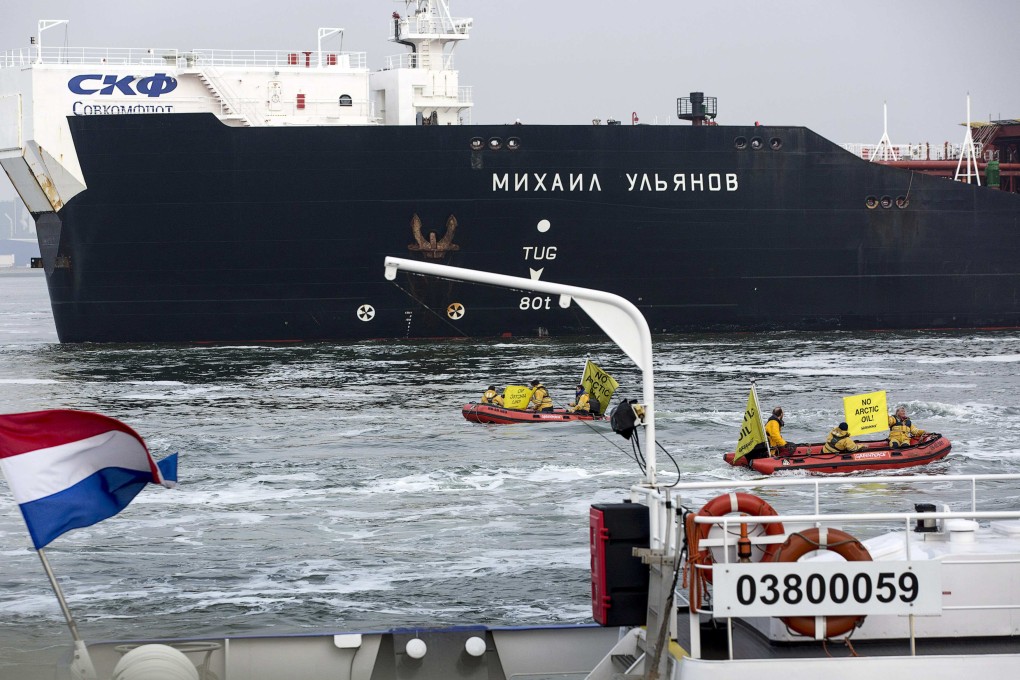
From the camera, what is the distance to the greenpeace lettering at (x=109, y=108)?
114ft

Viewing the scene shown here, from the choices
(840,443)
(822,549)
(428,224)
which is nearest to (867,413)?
(840,443)

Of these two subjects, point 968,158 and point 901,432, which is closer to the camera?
point 901,432

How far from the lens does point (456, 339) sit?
35.7 meters

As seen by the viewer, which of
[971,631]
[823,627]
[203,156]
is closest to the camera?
[823,627]

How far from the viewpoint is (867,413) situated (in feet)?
62.8

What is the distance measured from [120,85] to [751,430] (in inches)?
908

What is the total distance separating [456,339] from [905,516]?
29.2 metres

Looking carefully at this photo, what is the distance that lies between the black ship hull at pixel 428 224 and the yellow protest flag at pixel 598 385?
1048 cm

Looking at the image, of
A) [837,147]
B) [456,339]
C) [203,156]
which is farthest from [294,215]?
[837,147]

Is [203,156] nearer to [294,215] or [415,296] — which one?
[294,215]

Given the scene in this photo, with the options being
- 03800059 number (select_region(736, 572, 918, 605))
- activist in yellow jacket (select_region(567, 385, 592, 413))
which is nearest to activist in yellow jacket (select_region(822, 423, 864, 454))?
activist in yellow jacket (select_region(567, 385, 592, 413))

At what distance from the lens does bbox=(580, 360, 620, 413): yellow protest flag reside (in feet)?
76.2

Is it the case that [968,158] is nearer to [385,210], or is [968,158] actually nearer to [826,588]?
[385,210]

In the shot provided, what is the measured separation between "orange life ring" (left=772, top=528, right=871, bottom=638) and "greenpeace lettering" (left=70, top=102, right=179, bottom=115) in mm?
31225
